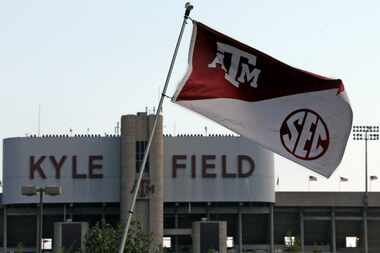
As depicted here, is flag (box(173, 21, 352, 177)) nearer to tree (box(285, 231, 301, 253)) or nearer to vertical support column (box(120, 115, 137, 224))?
tree (box(285, 231, 301, 253))

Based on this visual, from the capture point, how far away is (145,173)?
348 ft

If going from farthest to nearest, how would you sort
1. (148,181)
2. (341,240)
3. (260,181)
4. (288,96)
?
(341,240), (260,181), (148,181), (288,96)

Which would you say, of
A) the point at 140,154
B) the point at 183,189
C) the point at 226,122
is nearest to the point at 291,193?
the point at 183,189

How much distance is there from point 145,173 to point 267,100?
82.0m

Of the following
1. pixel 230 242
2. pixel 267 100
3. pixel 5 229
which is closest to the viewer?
pixel 267 100

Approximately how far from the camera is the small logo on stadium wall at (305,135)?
2370 centimetres

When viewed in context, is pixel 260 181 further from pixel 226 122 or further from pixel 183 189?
pixel 226 122

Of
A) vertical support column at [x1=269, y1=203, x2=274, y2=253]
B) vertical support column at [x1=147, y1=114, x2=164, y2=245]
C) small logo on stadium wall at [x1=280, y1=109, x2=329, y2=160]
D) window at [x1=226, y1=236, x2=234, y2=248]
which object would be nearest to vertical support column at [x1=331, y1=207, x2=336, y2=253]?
vertical support column at [x1=269, y1=203, x2=274, y2=253]

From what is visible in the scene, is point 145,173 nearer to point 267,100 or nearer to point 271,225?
point 271,225

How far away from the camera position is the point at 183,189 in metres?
113

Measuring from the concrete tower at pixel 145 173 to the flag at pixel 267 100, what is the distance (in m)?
80.3

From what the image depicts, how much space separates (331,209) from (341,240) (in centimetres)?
445

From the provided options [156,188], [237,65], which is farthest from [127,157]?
[237,65]

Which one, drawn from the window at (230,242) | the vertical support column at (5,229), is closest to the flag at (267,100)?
the window at (230,242)
